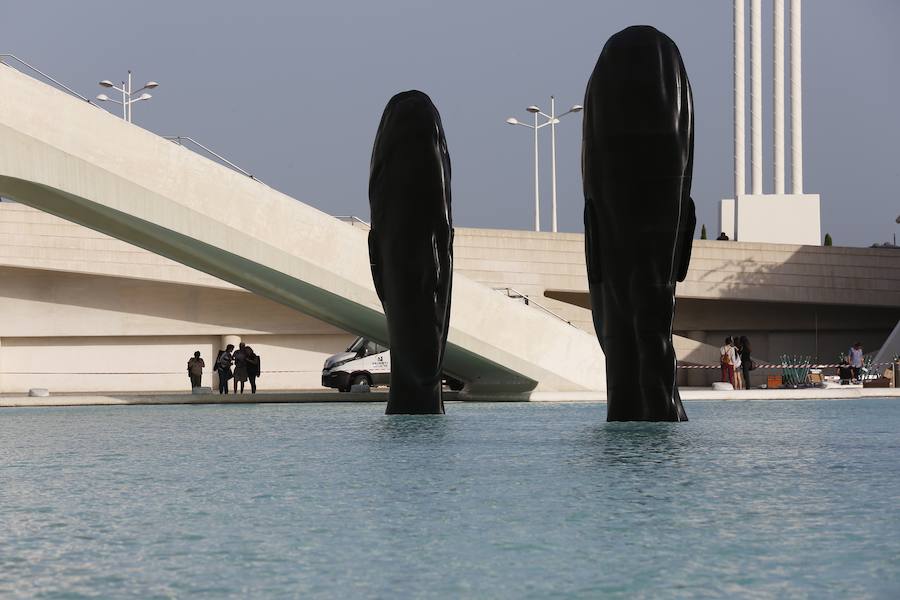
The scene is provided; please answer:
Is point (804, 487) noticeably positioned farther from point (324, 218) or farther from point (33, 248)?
point (33, 248)

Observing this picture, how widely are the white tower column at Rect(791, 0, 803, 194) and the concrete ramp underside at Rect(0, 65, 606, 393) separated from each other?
90.4 feet

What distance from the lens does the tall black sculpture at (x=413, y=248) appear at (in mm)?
17328

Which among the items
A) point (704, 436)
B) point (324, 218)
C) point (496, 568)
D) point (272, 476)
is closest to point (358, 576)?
point (496, 568)

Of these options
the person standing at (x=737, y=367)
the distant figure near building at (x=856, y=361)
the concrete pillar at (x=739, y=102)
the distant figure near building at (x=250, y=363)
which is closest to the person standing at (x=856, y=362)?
the distant figure near building at (x=856, y=361)

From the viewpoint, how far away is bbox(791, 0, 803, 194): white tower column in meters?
49.4

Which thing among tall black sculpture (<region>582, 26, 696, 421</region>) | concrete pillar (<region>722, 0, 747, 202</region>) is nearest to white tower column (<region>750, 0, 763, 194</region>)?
concrete pillar (<region>722, 0, 747, 202</region>)

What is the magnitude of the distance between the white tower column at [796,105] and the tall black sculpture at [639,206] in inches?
1437

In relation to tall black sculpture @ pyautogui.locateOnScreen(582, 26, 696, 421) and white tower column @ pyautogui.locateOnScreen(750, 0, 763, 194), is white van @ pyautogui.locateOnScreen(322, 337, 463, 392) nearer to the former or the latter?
tall black sculpture @ pyautogui.locateOnScreen(582, 26, 696, 421)

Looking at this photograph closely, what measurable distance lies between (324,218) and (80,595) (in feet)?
58.3

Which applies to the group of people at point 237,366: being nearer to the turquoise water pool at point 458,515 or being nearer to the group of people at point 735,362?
the group of people at point 735,362

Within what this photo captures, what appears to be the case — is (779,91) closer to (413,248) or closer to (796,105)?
(796,105)

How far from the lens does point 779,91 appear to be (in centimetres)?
4881

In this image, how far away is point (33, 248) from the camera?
3816 cm

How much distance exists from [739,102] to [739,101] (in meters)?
0.04
